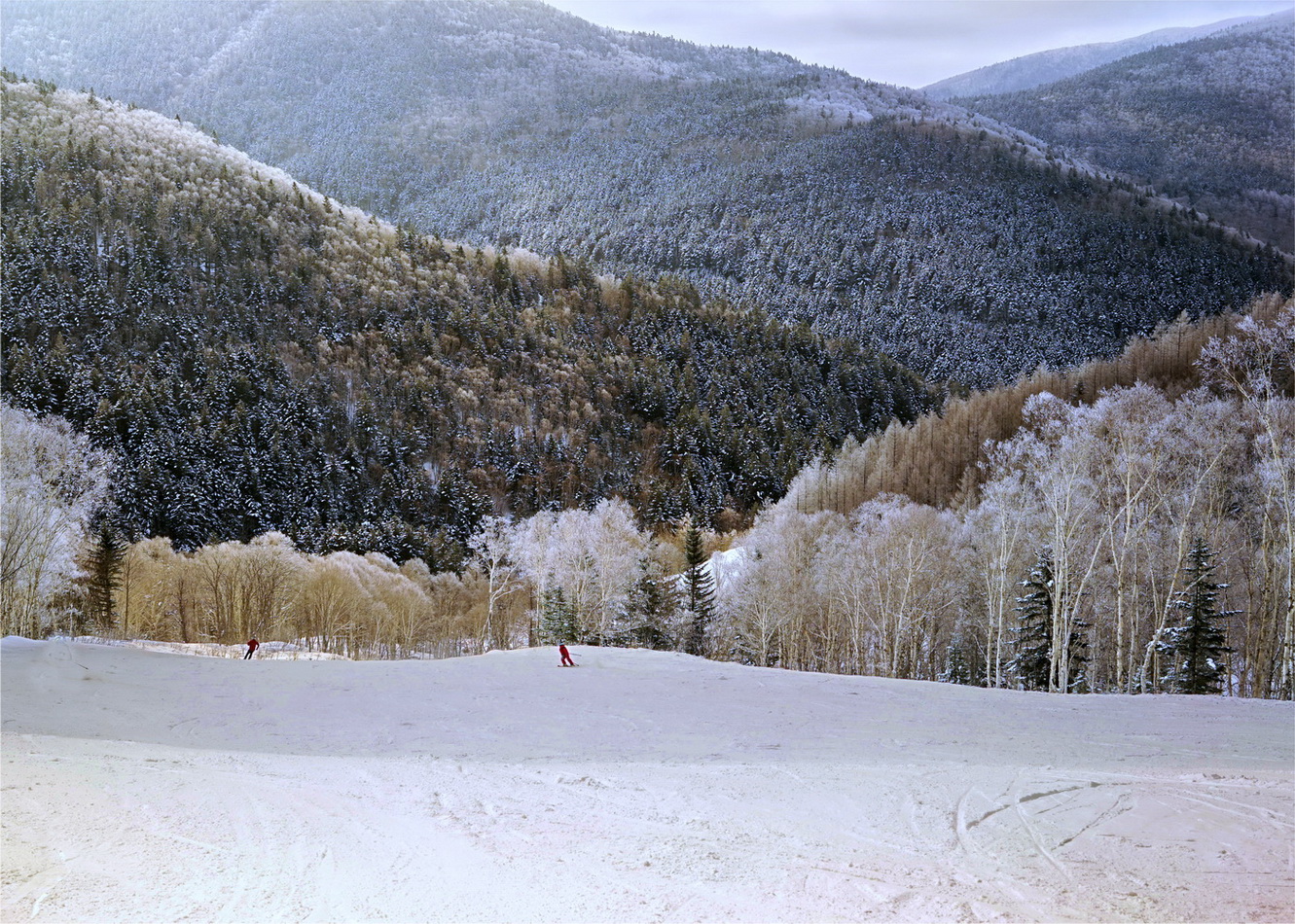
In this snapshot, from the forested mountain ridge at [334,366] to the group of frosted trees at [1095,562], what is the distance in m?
35.7

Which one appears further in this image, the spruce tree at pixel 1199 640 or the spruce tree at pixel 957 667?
the spruce tree at pixel 957 667

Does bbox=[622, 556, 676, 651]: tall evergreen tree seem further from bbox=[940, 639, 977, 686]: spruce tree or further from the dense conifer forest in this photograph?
bbox=[940, 639, 977, 686]: spruce tree

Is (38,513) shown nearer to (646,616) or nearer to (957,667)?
(646,616)

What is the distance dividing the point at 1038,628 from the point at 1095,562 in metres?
4.90

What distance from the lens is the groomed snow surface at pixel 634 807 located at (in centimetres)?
774

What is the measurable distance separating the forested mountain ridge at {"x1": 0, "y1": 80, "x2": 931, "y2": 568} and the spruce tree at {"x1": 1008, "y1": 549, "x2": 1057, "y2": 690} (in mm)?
45688

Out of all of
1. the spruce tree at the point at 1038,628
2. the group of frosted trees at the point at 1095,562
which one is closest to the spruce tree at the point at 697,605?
the group of frosted trees at the point at 1095,562

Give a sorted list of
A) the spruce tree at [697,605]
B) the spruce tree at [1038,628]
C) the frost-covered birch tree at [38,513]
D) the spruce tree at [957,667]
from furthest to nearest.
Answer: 1. the spruce tree at [697,605]
2. the spruce tree at [957,667]
3. the spruce tree at [1038,628]
4. the frost-covered birch tree at [38,513]

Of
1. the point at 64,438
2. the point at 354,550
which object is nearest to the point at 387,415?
the point at 354,550

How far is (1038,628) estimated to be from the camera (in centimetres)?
3006

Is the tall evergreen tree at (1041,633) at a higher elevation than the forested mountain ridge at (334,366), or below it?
below

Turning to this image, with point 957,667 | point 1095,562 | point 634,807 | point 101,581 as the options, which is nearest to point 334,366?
point 101,581

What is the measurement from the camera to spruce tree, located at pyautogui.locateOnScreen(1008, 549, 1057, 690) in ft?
96.5

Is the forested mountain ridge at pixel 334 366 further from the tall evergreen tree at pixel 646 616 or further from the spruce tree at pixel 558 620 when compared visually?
the spruce tree at pixel 558 620
